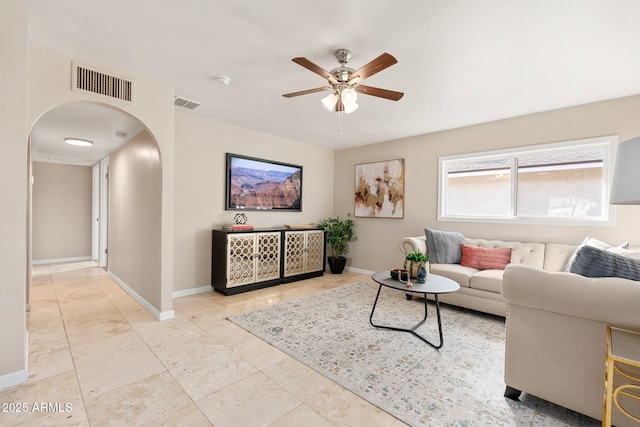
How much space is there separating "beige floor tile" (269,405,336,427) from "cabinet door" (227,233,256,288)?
2448 mm

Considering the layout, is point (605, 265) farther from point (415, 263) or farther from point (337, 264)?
point (337, 264)

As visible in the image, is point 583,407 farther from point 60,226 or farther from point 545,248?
point 60,226

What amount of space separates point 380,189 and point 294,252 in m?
1.98

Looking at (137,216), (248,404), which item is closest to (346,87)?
(248,404)

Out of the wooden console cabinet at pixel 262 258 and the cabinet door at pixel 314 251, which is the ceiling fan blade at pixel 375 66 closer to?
the wooden console cabinet at pixel 262 258

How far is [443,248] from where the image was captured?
12.3 feet

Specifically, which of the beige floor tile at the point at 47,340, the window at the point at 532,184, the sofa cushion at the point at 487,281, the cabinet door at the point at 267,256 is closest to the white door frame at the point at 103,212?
the beige floor tile at the point at 47,340

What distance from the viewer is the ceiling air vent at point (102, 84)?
7.72 feet

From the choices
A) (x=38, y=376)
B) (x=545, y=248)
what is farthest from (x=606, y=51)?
(x=38, y=376)

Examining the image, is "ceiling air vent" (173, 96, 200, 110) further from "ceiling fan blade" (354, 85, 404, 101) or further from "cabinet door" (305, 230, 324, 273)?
"cabinet door" (305, 230, 324, 273)

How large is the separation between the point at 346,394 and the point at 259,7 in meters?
2.60

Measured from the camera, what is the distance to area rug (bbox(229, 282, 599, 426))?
166 centimetres

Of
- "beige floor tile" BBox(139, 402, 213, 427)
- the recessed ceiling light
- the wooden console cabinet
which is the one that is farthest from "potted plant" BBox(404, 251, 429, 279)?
the recessed ceiling light

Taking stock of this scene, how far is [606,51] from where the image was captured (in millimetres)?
2178
